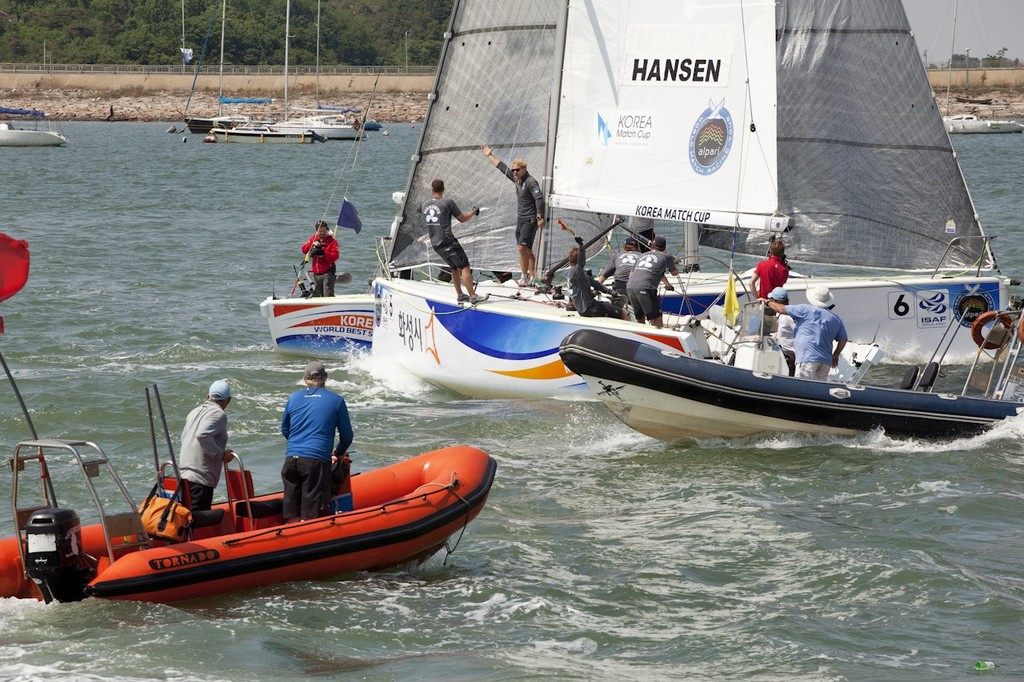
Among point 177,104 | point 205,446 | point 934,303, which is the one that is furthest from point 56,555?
point 177,104

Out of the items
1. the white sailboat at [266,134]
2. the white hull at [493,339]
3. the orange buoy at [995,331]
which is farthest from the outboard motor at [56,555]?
the white sailboat at [266,134]

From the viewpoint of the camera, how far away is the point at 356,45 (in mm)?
137250

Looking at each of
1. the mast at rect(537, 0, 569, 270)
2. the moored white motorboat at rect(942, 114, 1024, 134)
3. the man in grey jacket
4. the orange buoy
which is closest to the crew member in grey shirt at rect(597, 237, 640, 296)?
the mast at rect(537, 0, 569, 270)

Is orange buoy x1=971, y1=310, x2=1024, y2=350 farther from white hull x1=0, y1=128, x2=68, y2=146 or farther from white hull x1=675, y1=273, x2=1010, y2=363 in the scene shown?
white hull x1=0, y1=128, x2=68, y2=146

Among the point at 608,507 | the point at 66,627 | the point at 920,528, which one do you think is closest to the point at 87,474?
the point at 66,627

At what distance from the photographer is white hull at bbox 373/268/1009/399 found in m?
15.4

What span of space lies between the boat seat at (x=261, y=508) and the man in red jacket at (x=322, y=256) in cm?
987

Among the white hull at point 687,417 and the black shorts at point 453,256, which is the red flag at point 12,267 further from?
the black shorts at point 453,256

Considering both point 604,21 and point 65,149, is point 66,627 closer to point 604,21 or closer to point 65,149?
point 604,21

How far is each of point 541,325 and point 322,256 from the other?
6.03 metres

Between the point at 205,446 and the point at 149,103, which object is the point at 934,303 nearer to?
the point at 205,446

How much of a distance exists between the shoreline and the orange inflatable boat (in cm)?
10381

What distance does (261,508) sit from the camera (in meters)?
10.6

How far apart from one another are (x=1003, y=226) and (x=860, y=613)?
26.2m
